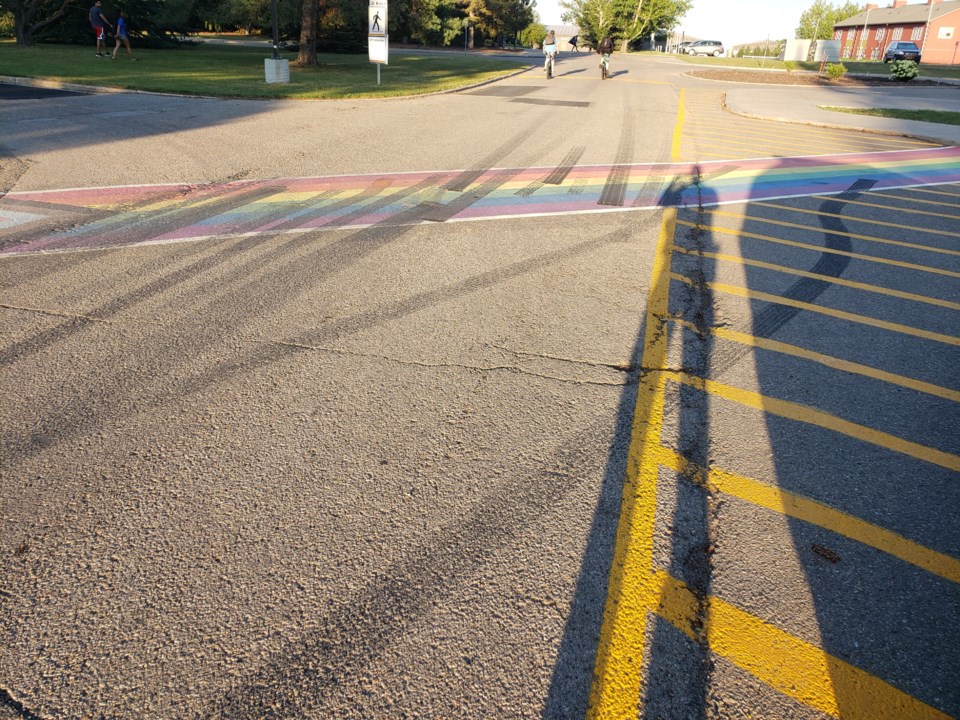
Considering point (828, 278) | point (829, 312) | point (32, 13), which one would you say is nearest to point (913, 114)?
point (828, 278)

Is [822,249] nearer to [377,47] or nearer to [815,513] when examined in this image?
[815,513]

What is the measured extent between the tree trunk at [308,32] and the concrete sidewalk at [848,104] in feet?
49.2

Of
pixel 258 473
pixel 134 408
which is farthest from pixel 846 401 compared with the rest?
pixel 134 408

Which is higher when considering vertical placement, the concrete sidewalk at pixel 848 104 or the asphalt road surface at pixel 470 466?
the concrete sidewalk at pixel 848 104

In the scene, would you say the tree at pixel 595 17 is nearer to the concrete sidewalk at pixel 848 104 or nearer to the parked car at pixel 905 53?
the parked car at pixel 905 53

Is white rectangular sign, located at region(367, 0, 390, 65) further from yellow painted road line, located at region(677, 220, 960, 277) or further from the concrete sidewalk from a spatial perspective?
yellow painted road line, located at region(677, 220, 960, 277)

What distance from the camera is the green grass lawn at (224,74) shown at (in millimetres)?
18000

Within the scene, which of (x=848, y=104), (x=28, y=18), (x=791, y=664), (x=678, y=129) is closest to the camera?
(x=791, y=664)

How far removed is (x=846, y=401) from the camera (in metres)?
3.92

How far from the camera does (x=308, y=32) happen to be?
24.6m

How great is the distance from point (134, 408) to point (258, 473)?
992 mm

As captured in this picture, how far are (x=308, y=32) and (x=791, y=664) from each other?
27.2 m

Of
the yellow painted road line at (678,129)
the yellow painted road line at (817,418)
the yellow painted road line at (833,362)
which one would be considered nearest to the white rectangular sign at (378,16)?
the yellow painted road line at (678,129)

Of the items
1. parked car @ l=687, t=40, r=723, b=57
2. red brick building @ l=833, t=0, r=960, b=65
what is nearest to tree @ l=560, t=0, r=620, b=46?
parked car @ l=687, t=40, r=723, b=57
